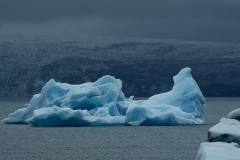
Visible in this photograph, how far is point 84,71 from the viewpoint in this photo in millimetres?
77625

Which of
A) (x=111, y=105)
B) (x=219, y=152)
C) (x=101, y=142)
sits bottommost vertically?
(x=101, y=142)

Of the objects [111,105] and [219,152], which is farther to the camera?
[111,105]

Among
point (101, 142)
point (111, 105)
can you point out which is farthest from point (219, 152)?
point (111, 105)

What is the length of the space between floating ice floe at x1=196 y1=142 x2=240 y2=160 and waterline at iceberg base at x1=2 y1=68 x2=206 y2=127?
50.8ft

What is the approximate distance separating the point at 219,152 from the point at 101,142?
593 inches

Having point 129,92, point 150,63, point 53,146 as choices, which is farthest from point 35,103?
point 150,63

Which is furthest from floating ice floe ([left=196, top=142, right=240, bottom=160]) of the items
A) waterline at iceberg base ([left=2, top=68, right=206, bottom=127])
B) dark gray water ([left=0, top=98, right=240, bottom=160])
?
waterline at iceberg base ([left=2, top=68, right=206, bottom=127])

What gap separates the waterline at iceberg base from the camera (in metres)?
25.8

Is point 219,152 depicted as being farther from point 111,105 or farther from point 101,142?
point 111,105

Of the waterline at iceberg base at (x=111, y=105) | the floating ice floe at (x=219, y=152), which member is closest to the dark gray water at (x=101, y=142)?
the waterline at iceberg base at (x=111, y=105)

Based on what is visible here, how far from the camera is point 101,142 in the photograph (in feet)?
76.9

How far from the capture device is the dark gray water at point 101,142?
1889 cm

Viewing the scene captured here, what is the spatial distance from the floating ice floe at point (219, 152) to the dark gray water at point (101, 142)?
8036mm

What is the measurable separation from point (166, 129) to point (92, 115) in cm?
378
